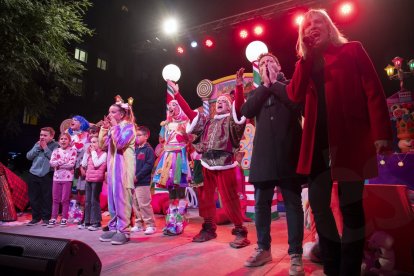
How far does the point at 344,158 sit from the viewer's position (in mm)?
1856

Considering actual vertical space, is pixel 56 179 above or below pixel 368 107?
below

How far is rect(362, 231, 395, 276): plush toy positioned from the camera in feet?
7.38

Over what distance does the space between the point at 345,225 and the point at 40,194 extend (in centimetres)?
537

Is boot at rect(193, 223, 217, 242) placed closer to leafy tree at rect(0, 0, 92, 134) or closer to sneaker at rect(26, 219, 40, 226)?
sneaker at rect(26, 219, 40, 226)

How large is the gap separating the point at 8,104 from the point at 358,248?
9601 mm

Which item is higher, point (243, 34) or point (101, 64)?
point (101, 64)

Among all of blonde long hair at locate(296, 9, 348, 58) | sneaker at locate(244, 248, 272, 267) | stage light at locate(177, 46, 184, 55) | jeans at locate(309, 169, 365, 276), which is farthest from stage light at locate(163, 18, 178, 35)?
jeans at locate(309, 169, 365, 276)

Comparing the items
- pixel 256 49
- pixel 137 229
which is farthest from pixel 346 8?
pixel 137 229

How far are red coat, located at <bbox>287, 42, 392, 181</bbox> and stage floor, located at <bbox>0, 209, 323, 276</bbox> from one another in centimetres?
101

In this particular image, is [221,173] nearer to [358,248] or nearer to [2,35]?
[358,248]

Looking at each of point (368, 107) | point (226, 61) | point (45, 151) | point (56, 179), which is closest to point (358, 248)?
point (368, 107)

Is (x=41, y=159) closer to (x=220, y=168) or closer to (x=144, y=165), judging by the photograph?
(x=144, y=165)

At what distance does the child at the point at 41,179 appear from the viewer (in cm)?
541

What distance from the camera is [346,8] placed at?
675 cm
